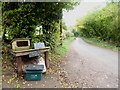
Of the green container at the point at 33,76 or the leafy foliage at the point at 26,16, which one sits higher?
the leafy foliage at the point at 26,16

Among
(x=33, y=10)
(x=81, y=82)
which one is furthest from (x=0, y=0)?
(x=81, y=82)

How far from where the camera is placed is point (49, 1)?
4.93 m

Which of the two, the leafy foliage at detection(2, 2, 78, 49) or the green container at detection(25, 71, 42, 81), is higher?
the leafy foliage at detection(2, 2, 78, 49)

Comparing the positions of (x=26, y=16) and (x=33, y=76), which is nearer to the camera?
(x=33, y=76)

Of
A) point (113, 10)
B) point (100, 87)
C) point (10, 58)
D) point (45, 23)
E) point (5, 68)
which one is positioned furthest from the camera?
point (113, 10)

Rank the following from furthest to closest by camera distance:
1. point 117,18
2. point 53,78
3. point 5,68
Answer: point 117,18, point 5,68, point 53,78

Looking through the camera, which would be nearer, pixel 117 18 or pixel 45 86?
pixel 45 86

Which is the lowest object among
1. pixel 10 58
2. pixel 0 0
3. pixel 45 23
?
pixel 10 58

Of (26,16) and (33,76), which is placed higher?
(26,16)

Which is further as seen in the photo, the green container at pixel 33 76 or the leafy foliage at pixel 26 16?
the leafy foliage at pixel 26 16

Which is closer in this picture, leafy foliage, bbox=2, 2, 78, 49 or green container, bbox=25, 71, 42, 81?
green container, bbox=25, 71, 42, 81

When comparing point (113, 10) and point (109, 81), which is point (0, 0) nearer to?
point (109, 81)

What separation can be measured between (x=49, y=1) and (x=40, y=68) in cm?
344

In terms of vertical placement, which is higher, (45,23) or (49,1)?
(49,1)
